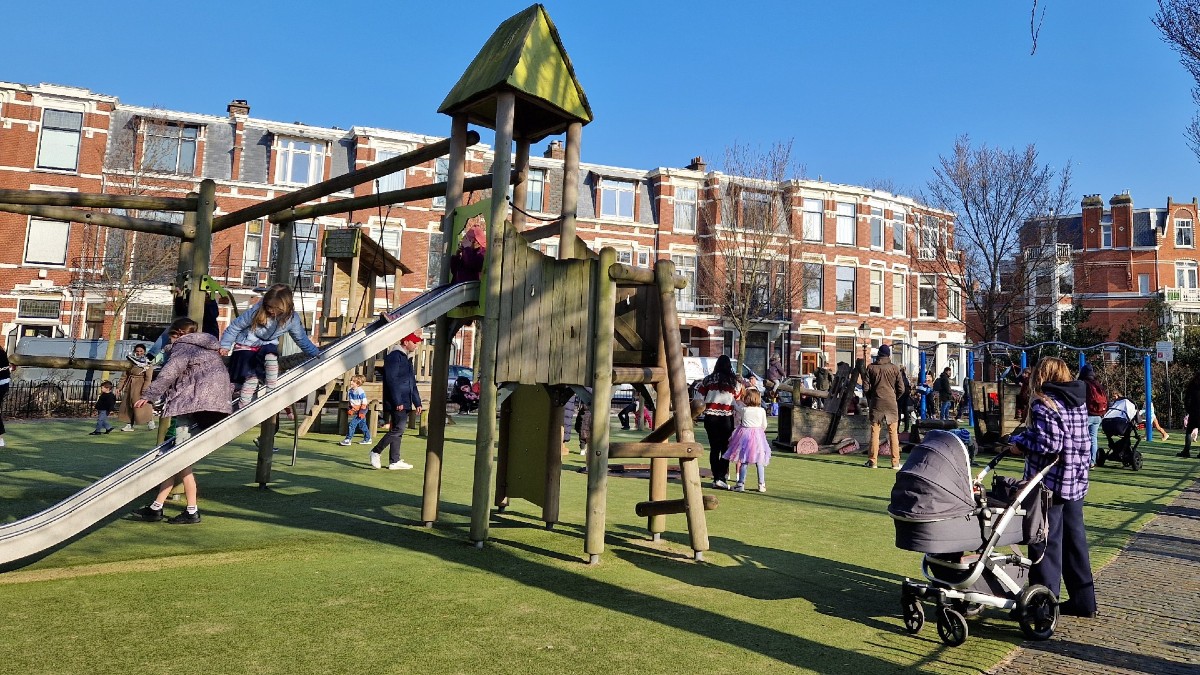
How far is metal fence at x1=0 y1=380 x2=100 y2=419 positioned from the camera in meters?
18.5

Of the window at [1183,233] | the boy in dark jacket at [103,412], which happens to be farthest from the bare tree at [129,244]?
the window at [1183,233]

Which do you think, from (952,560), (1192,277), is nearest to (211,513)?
(952,560)

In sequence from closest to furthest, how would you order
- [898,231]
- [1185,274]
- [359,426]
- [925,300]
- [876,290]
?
1. [359,426]
2. [876,290]
3. [898,231]
4. [925,300]
5. [1185,274]

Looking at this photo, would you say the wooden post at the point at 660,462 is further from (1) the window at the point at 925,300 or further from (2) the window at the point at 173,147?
(1) the window at the point at 925,300

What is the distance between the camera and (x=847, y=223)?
1731 inches

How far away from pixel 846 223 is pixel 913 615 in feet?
138

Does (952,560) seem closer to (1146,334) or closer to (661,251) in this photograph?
(1146,334)

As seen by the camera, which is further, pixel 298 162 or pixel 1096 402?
pixel 298 162

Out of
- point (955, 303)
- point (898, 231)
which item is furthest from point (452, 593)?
point (898, 231)

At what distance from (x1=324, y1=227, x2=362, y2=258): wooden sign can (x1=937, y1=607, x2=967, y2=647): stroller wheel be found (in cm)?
1464

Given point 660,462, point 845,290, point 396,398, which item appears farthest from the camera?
point 845,290

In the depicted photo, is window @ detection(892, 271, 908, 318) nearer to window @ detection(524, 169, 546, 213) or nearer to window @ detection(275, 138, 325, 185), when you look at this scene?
window @ detection(524, 169, 546, 213)

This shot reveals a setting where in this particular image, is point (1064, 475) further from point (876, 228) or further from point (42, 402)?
point (876, 228)

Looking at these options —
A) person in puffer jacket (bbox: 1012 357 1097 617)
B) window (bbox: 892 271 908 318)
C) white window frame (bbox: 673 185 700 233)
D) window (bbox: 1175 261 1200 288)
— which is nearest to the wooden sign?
person in puffer jacket (bbox: 1012 357 1097 617)
